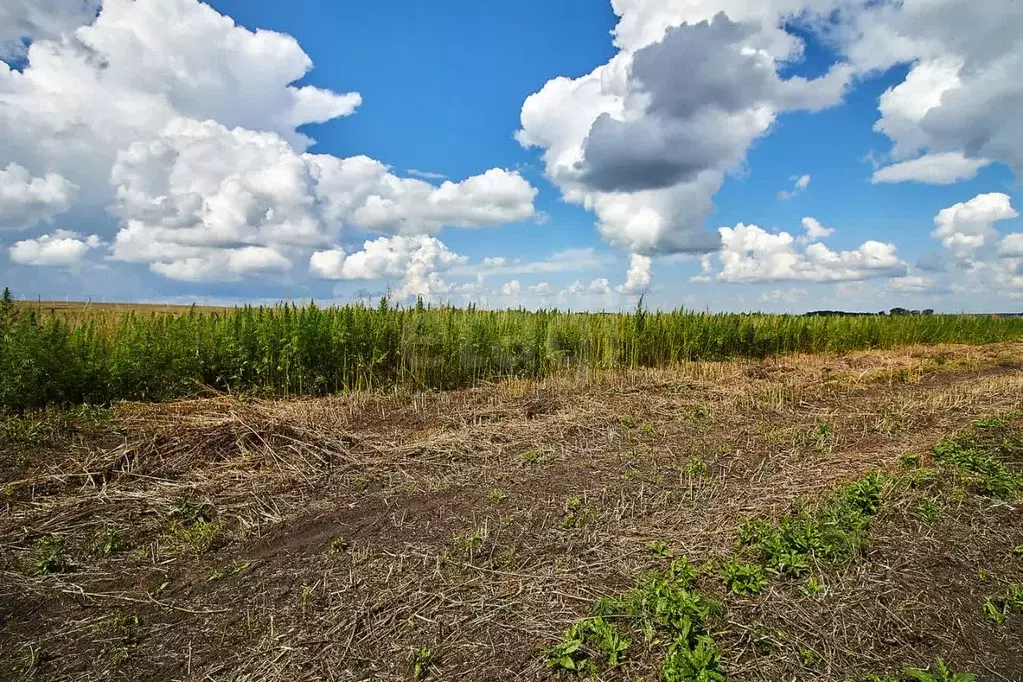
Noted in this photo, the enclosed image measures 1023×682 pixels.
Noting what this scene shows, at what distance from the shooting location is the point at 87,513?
4992 mm

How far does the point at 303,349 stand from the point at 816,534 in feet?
26.2

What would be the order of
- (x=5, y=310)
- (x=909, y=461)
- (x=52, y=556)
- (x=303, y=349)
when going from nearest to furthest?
(x=52, y=556), (x=909, y=461), (x=5, y=310), (x=303, y=349)

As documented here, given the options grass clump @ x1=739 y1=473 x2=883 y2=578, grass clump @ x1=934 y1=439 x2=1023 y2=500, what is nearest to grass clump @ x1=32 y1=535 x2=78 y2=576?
grass clump @ x1=739 y1=473 x2=883 y2=578

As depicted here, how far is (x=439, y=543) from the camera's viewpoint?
4281mm

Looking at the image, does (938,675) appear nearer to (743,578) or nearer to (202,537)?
(743,578)

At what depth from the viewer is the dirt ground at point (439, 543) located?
3176 mm

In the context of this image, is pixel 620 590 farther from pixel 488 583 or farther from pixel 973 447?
pixel 973 447

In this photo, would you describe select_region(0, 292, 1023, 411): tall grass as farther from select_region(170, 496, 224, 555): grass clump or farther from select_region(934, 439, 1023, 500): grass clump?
select_region(934, 439, 1023, 500): grass clump

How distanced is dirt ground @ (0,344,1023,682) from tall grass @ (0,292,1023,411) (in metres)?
1.10

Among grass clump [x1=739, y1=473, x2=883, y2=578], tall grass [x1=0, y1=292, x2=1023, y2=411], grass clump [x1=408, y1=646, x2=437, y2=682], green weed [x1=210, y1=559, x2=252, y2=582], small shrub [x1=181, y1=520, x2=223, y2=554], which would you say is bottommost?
grass clump [x1=408, y1=646, x2=437, y2=682]

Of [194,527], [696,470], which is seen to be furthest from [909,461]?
[194,527]

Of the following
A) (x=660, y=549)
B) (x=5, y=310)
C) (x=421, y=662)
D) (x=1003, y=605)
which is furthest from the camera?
(x=5, y=310)

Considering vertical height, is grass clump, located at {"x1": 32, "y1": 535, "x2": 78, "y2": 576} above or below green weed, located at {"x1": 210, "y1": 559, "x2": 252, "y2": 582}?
below

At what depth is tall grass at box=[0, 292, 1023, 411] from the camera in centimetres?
824
